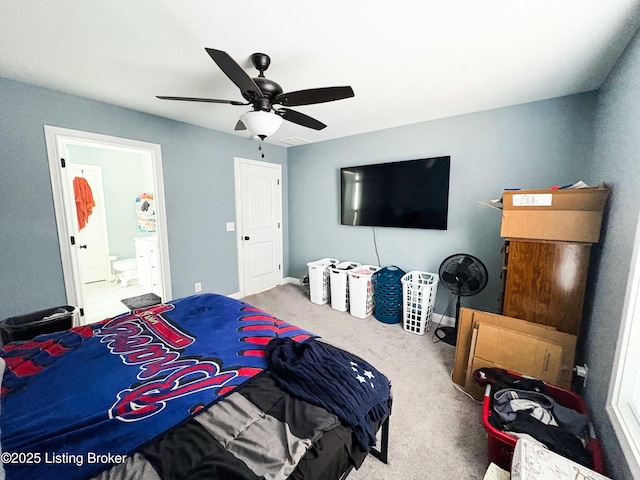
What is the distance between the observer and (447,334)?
278 cm

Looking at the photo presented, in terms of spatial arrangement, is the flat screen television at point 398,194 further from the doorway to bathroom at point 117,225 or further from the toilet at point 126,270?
the toilet at point 126,270

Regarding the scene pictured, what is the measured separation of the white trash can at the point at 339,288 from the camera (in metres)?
3.35

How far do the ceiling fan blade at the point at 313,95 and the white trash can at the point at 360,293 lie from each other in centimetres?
208

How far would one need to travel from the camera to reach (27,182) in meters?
2.21

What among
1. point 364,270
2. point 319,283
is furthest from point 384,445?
point 319,283

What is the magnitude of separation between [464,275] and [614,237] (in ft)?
3.60

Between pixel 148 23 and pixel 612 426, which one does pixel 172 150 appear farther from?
pixel 612 426

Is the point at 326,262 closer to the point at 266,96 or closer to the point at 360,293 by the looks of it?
the point at 360,293

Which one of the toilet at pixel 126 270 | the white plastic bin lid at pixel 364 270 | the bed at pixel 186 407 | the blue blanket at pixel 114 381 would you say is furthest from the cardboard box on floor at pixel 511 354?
the toilet at pixel 126 270

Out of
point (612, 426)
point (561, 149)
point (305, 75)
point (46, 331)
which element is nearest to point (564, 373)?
point (612, 426)

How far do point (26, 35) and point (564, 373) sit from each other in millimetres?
4003

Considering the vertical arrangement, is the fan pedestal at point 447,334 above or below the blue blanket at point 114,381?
below

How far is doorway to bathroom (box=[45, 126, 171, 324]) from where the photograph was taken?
10.4 feet

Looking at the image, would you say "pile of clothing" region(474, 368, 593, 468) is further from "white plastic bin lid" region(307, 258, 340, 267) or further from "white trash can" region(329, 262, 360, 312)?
"white plastic bin lid" region(307, 258, 340, 267)
